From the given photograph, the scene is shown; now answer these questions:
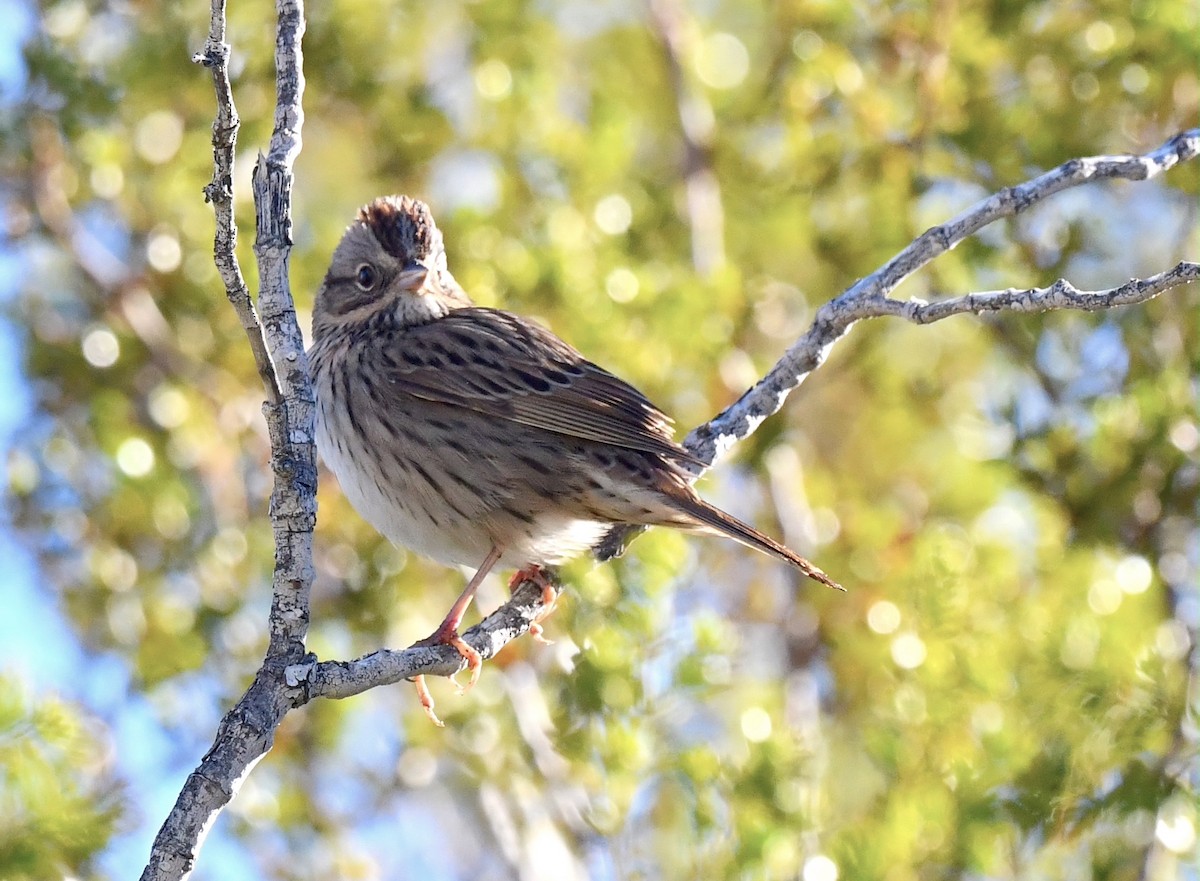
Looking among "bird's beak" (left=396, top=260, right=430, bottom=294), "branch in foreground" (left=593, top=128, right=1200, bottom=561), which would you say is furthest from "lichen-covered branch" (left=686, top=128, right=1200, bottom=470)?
Result: "bird's beak" (left=396, top=260, right=430, bottom=294)


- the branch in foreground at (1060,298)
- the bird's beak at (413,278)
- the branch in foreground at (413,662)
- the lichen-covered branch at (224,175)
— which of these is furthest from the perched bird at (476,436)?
the lichen-covered branch at (224,175)

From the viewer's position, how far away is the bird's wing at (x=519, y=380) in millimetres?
4930

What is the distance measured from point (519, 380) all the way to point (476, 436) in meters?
0.26

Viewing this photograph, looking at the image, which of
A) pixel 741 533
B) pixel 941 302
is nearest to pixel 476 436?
pixel 741 533

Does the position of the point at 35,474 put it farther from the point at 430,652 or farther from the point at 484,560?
the point at 430,652

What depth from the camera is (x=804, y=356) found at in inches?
170

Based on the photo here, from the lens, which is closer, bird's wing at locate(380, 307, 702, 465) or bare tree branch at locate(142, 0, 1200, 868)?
bare tree branch at locate(142, 0, 1200, 868)

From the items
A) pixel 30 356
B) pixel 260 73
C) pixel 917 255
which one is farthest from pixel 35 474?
pixel 917 255

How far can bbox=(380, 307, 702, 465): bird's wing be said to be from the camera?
4930 millimetres

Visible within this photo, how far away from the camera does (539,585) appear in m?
4.96

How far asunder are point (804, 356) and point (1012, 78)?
3.14 meters

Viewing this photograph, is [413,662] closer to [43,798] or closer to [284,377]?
[284,377]

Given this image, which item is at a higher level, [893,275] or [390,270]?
[390,270]

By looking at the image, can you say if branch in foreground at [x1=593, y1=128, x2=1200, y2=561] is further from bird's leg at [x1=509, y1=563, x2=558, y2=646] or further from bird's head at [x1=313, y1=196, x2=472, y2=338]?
bird's head at [x1=313, y1=196, x2=472, y2=338]
